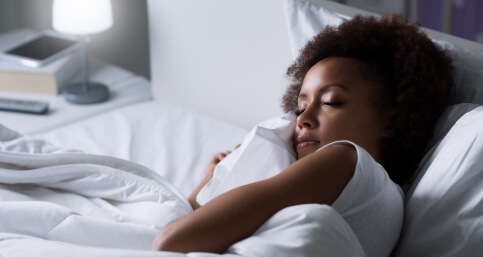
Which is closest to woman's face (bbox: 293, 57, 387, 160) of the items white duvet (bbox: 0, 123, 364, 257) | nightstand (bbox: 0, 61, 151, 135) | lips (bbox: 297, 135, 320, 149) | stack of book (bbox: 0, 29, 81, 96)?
lips (bbox: 297, 135, 320, 149)

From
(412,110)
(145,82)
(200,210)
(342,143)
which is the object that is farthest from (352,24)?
(145,82)

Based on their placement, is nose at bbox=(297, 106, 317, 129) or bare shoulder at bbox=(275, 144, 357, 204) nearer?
bare shoulder at bbox=(275, 144, 357, 204)

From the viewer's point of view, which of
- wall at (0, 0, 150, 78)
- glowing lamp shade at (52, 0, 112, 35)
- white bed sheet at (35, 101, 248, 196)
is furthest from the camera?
wall at (0, 0, 150, 78)

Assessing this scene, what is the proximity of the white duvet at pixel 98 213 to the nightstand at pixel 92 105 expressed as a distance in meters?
0.47

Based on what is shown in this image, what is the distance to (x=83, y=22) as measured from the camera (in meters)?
2.11

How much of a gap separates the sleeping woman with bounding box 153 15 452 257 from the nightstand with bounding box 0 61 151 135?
0.80 meters

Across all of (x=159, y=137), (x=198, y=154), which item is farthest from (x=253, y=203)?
(x=159, y=137)

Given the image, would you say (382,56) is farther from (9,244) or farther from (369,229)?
(9,244)

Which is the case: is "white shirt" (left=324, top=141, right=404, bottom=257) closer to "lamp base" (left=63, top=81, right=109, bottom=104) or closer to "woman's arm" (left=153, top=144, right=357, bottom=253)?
"woman's arm" (left=153, top=144, right=357, bottom=253)

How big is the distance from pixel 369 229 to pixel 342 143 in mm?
123

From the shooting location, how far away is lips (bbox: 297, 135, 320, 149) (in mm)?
1265

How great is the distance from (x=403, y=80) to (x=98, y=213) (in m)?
0.54

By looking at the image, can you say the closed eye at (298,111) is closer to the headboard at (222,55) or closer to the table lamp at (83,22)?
the headboard at (222,55)

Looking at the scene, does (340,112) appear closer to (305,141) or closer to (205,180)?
(305,141)
